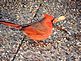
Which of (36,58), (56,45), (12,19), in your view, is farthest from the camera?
(12,19)

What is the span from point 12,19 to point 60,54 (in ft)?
2.31

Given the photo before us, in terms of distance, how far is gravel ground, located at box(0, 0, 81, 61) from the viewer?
2258mm

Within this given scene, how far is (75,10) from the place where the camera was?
9.71ft

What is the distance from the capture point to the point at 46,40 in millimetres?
2430

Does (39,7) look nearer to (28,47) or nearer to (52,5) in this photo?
A: (52,5)

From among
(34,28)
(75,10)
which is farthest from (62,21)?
(34,28)

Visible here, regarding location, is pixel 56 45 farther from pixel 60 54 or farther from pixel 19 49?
pixel 19 49

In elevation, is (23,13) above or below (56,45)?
above

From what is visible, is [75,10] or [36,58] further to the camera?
[75,10]

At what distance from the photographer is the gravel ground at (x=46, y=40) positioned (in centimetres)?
226

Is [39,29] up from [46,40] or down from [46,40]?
up

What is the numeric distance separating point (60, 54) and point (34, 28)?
0.36m

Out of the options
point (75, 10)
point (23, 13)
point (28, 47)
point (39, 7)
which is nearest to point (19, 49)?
point (28, 47)

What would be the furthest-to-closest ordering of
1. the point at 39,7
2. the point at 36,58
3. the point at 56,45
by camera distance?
the point at 39,7 < the point at 56,45 < the point at 36,58
